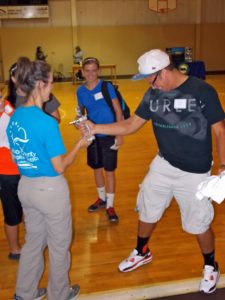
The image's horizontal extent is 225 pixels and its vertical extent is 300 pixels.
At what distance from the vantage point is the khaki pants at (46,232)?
7.24 ft

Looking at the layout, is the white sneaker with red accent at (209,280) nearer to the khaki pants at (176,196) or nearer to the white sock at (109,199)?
the khaki pants at (176,196)

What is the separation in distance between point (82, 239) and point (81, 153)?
9.73ft

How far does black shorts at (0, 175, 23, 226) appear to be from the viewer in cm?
285

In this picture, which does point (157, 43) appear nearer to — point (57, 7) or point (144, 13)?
point (144, 13)

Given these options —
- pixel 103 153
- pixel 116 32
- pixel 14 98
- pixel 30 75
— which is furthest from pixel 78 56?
pixel 30 75

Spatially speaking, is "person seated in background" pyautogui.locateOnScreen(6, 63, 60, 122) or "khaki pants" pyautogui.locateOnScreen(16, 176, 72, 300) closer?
"khaki pants" pyautogui.locateOnScreen(16, 176, 72, 300)

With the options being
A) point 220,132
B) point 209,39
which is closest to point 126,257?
point 220,132

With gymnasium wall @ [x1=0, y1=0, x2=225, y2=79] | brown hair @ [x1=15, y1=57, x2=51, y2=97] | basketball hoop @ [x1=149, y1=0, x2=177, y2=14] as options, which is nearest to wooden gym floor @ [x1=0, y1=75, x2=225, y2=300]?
brown hair @ [x1=15, y1=57, x2=51, y2=97]

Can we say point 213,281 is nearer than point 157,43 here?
Yes

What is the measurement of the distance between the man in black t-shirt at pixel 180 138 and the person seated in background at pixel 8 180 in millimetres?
635

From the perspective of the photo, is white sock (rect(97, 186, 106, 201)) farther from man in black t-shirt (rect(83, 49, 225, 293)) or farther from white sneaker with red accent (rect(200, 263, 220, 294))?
white sneaker with red accent (rect(200, 263, 220, 294))

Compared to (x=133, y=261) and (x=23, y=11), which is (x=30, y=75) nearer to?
(x=133, y=261)

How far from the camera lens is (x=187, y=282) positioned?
9.24 ft

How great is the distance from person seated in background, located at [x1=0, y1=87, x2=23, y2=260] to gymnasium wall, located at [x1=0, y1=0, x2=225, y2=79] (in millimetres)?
15384
